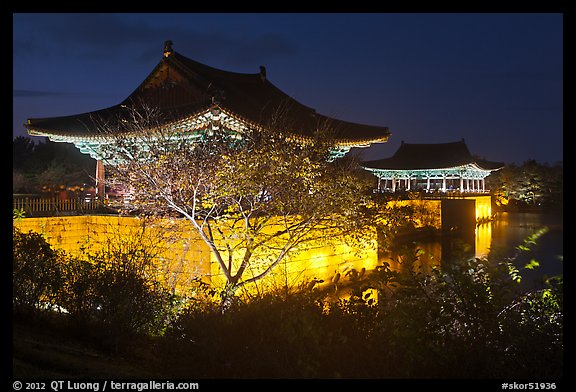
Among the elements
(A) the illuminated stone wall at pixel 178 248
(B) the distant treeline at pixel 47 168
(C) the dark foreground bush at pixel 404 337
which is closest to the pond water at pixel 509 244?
(A) the illuminated stone wall at pixel 178 248

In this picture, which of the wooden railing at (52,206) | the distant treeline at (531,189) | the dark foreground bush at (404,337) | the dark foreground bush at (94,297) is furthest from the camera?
the distant treeline at (531,189)

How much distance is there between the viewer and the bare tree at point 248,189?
9.87 m

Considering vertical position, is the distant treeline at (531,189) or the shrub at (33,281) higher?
the distant treeline at (531,189)

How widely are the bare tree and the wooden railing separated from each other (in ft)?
11.5

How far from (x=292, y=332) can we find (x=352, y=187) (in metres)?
6.12

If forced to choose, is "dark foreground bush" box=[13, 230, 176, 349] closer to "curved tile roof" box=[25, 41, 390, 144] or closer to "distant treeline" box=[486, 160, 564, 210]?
"curved tile roof" box=[25, 41, 390, 144]

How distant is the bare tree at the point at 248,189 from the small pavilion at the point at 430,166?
100ft

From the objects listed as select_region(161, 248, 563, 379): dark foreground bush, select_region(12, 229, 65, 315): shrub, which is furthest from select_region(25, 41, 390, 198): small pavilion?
select_region(161, 248, 563, 379): dark foreground bush

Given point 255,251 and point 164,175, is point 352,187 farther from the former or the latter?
point 164,175

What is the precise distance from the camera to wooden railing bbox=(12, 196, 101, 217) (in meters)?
13.4

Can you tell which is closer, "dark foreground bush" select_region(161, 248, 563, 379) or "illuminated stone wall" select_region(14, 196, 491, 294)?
"dark foreground bush" select_region(161, 248, 563, 379)

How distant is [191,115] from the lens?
12617mm

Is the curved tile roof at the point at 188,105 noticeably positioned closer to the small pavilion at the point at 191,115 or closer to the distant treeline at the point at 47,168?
the small pavilion at the point at 191,115

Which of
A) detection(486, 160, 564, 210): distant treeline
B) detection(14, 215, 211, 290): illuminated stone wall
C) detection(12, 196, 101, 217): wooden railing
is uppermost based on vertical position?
detection(486, 160, 564, 210): distant treeline
